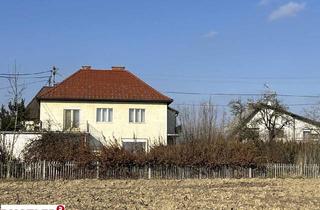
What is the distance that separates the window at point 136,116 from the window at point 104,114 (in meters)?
1.80

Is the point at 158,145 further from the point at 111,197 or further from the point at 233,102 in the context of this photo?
the point at 233,102

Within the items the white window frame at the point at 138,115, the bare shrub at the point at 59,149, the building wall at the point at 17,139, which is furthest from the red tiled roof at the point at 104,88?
the bare shrub at the point at 59,149

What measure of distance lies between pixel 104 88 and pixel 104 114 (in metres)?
2.86

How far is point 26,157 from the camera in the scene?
3566 centimetres

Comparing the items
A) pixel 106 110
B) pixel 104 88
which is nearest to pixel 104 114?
pixel 106 110

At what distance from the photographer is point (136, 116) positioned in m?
50.6

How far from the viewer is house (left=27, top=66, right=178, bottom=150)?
4894 cm

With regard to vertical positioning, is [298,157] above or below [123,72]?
below

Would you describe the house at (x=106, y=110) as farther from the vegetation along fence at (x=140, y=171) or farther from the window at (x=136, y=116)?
the vegetation along fence at (x=140, y=171)

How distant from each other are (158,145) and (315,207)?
835 inches

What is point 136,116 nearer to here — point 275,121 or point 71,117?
point 71,117

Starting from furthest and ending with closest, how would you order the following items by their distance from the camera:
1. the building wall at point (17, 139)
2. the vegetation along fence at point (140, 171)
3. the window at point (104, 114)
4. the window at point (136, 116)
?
the window at point (136, 116) < the window at point (104, 114) < the building wall at point (17, 139) < the vegetation along fence at point (140, 171)

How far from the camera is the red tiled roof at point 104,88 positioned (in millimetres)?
50062

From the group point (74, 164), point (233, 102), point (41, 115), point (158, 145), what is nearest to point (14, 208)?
point (74, 164)
